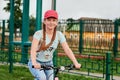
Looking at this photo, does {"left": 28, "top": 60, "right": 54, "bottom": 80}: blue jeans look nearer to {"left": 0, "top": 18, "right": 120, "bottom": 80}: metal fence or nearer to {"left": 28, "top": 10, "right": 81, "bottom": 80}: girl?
{"left": 28, "top": 10, "right": 81, "bottom": 80}: girl

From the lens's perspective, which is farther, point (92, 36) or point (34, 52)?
point (92, 36)

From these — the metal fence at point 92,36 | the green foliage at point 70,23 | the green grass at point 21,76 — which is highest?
the green foliage at point 70,23

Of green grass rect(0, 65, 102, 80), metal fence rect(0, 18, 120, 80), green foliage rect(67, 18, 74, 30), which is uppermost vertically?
green foliage rect(67, 18, 74, 30)

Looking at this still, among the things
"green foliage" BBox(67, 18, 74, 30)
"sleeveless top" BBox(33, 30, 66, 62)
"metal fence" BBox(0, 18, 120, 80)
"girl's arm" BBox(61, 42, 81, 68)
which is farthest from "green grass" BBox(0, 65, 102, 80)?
"girl's arm" BBox(61, 42, 81, 68)

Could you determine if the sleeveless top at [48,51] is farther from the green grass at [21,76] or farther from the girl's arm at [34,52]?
the green grass at [21,76]

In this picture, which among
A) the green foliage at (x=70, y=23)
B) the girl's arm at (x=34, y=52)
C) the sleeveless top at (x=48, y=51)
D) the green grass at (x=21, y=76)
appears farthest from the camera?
the green foliage at (x=70, y=23)

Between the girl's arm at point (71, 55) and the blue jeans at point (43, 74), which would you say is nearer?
the girl's arm at point (71, 55)

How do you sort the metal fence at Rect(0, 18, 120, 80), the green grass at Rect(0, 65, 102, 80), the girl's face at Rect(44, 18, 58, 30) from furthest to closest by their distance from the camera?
the metal fence at Rect(0, 18, 120, 80)
the green grass at Rect(0, 65, 102, 80)
the girl's face at Rect(44, 18, 58, 30)

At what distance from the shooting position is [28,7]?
12188 mm

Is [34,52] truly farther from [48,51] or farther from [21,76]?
[21,76]

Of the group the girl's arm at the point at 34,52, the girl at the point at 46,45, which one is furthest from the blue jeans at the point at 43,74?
the girl's arm at the point at 34,52

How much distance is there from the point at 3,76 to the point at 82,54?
6231mm

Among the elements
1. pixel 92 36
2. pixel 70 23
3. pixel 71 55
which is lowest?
pixel 92 36

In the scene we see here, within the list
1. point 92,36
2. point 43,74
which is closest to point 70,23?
point 92,36
